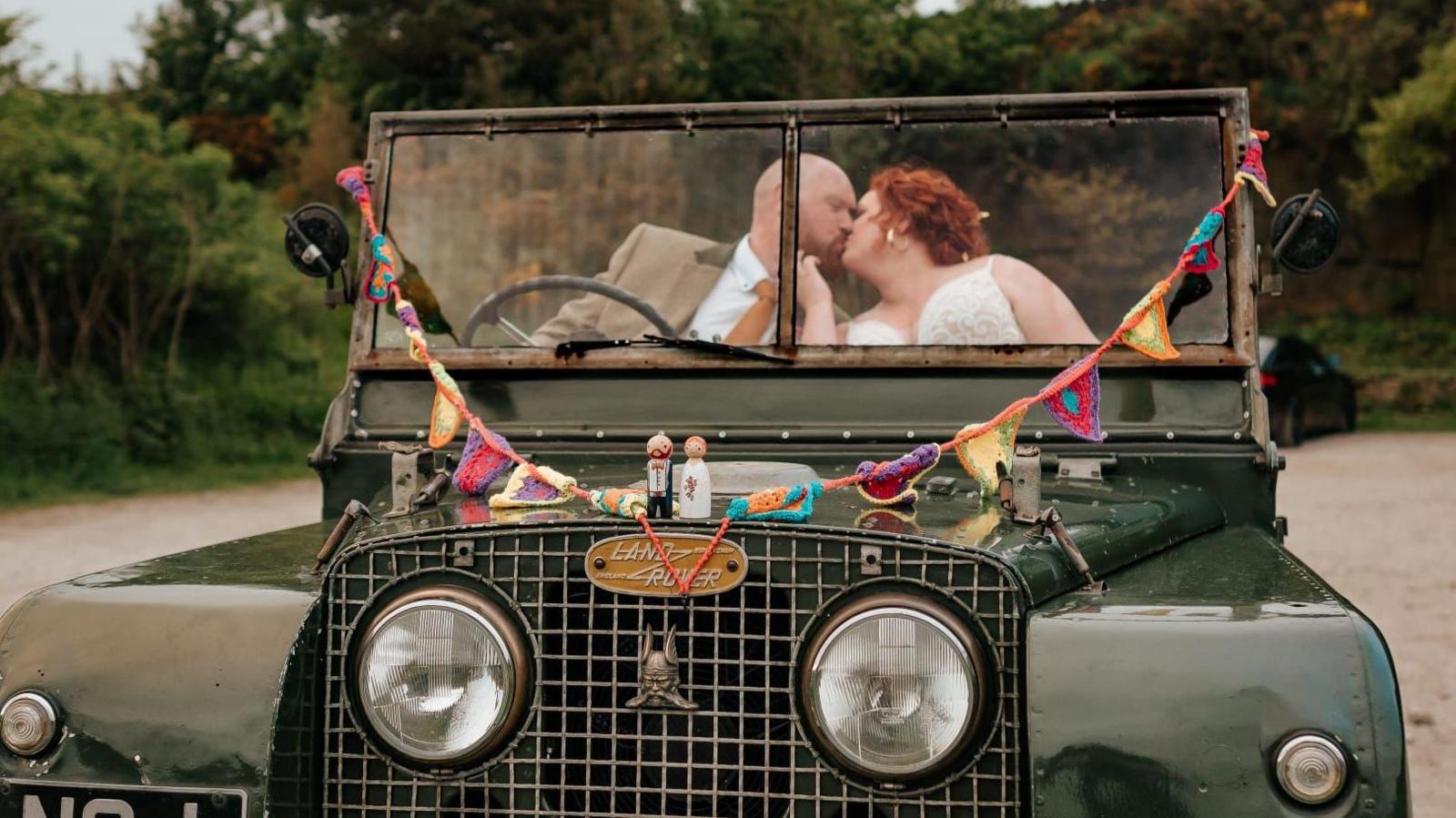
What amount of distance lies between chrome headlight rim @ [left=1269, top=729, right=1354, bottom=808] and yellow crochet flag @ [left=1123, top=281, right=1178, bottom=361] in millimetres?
1428

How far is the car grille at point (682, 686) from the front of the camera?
2.49 m

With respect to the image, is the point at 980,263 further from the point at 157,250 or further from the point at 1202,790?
the point at 157,250

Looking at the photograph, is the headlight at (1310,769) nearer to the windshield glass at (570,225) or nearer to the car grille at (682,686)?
the car grille at (682,686)

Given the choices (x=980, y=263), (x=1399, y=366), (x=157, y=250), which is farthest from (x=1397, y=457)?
(x=980, y=263)

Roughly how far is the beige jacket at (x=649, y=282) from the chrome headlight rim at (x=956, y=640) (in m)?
1.64

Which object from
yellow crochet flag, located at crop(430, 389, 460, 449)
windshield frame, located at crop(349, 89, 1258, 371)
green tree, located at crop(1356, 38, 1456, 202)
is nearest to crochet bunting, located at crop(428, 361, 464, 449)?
yellow crochet flag, located at crop(430, 389, 460, 449)

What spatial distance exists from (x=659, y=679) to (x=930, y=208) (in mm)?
1859

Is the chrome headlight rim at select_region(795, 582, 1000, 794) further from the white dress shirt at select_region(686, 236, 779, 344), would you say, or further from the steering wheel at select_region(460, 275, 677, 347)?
the steering wheel at select_region(460, 275, 677, 347)

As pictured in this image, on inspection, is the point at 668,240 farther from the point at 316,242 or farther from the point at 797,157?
the point at 316,242

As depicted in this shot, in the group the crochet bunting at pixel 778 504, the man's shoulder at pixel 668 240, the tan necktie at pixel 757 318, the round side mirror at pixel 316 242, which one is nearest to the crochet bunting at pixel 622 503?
the crochet bunting at pixel 778 504

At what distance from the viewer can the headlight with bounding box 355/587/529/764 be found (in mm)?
2555

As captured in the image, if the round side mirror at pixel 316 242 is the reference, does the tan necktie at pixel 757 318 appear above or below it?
below

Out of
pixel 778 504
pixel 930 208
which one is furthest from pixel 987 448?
pixel 930 208

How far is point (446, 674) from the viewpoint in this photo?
101 inches
